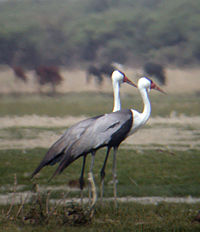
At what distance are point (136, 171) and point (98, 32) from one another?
1160cm

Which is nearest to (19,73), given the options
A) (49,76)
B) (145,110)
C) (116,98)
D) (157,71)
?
(49,76)

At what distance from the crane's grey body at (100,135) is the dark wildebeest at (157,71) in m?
11.3

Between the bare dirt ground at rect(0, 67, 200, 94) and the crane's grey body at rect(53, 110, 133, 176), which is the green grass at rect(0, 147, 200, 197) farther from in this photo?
the bare dirt ground at rect(0, 67, 200, 94)

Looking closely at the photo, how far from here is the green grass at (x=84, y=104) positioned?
599 inches

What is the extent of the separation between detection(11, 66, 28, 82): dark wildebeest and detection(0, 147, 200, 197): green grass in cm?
564

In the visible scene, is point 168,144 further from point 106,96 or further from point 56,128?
point 106,96

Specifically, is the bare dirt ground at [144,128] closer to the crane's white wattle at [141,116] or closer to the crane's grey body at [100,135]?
the crane's white wattle at [141,116]

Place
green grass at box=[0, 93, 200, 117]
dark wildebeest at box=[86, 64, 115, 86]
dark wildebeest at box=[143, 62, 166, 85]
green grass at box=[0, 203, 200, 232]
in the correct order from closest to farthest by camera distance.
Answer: green grass at box=[0, 203, 200, 232] < green grass at box=[0, 93, 200, 117] < dark wildebeest at box=[143, 62, 166, 85] < dark wildebeest at box=[86, 64, 115, 86]

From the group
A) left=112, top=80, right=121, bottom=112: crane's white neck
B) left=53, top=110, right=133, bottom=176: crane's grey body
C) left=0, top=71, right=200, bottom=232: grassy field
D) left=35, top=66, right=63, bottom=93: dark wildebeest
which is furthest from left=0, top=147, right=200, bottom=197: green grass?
left=35, top=66, right=63, bottom=93: dark wildebeest

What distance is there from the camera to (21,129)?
13.3m

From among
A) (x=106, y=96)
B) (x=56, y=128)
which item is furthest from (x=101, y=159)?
(x=106, y=96)

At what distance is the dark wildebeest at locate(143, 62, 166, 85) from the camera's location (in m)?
16.7

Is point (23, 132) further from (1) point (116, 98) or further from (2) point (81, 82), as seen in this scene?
(1) point (116, 98)

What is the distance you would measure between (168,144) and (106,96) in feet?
18.2
